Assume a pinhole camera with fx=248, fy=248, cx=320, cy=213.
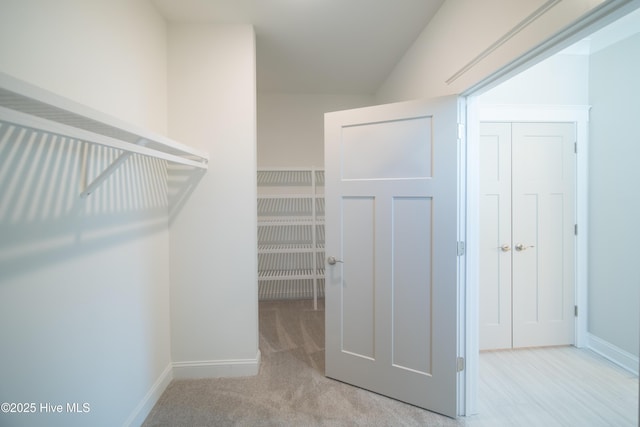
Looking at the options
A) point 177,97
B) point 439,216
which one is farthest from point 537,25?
point 177,97

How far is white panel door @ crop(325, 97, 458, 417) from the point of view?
1508 millimetres

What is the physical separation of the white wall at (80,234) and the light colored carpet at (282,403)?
230 mm

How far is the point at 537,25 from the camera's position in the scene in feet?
3.31

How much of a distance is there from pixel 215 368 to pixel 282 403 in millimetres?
594

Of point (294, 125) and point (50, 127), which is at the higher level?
point (294, 125)

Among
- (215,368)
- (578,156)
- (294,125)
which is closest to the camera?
(215,368)

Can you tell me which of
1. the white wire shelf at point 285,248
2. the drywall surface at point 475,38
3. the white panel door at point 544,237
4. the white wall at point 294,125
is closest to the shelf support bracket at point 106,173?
the drywall surface at point 475,38

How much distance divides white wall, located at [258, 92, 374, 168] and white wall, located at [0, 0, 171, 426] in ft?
5.47

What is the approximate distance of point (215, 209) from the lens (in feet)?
6.01

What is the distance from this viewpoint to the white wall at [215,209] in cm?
181

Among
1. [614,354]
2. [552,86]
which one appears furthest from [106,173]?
[614,354]

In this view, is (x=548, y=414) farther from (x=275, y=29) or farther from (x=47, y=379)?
(x=275, y=29)

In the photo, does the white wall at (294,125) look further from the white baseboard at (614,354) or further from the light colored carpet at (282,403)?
the white baseboard at (614,354)

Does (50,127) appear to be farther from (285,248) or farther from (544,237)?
(544,237)
